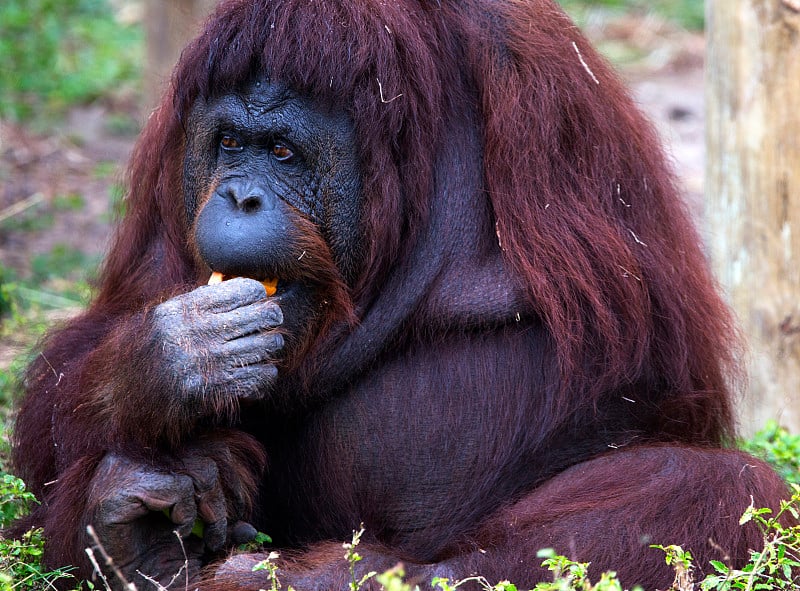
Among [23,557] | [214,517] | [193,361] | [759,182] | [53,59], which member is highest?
[53,59]

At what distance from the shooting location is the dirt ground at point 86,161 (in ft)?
22.4

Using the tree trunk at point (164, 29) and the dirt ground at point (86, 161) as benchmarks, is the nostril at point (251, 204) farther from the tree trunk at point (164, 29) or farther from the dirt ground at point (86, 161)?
the tree trunk at point (164, 29)

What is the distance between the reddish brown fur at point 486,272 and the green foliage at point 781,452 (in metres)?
0.71

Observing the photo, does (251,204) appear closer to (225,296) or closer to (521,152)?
(225,296)

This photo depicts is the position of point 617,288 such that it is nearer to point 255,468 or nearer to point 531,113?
point 531,113

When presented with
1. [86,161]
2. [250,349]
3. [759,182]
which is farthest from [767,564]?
[86,161]

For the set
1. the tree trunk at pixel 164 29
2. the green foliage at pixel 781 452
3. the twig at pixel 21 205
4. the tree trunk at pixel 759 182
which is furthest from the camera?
the tree trunk at pixel 164 29

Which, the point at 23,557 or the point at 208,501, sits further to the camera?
the point at 23,557

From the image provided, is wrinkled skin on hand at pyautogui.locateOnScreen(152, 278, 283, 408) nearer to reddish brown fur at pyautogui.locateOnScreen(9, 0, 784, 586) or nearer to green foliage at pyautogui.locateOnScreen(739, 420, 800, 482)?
reddish brown fur at pyautogui.locateOnScreen(9, 0, 784, 586)

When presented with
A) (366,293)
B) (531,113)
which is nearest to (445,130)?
(531,113)

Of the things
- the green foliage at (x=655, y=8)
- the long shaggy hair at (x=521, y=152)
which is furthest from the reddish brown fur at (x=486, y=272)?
the green foliage at (x=655, y=8)

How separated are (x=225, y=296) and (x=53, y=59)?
6228 millimetres

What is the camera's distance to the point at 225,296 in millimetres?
2889

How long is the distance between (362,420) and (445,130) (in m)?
0.82
